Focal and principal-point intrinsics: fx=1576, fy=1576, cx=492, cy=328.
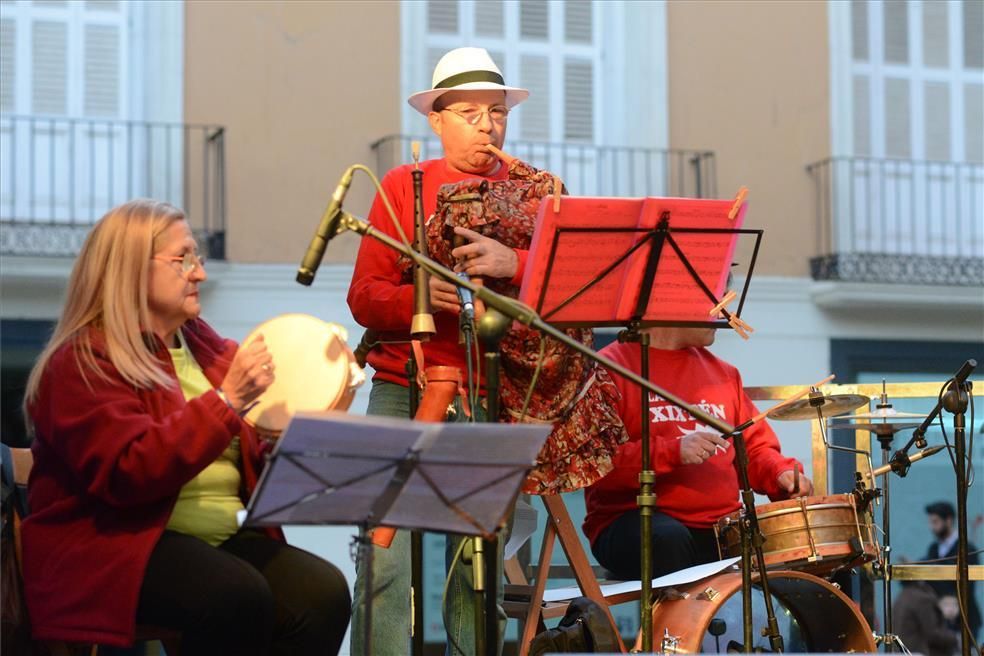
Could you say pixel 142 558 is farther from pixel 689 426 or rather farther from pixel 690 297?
pixel 689 426

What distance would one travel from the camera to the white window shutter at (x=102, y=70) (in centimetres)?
1155

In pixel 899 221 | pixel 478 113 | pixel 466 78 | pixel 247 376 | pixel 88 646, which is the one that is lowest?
pixel 88 646

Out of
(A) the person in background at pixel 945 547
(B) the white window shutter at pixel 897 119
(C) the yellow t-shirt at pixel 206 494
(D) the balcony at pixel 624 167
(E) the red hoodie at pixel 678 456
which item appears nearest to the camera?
(C) the yellow t-shirt at pixel 206 494

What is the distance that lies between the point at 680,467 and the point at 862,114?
8.76 m

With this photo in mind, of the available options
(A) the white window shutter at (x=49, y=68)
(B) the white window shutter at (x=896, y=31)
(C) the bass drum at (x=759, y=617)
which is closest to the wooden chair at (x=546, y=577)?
(C) the bass drum at (x=759, y=617)

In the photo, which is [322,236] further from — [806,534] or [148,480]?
[806,534]

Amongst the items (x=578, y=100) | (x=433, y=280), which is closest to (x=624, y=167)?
(x=578, y=100)

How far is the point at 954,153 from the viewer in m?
13.3

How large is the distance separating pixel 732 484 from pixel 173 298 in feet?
6.84

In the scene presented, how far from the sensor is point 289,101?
1152cm

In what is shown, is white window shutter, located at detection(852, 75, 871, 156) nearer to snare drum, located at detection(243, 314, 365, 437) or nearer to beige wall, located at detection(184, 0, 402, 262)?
beige wall, located at detection(184, 0, 402, 262)

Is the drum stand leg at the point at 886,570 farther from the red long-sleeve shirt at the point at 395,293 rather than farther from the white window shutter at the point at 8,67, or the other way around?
the white window shutter at the point at 8,67

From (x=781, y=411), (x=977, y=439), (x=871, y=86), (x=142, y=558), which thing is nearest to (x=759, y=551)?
(x=781, y=411)

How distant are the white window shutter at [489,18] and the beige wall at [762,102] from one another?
52.4 inches
